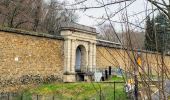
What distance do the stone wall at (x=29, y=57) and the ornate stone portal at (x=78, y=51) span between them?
410 mm

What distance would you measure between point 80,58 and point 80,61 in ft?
0.73

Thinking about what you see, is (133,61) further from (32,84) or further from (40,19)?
(40,19)

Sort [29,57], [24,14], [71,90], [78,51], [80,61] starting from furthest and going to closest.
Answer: [24,14] → [78,51] → [80,61] → [29,57] → [71,90]

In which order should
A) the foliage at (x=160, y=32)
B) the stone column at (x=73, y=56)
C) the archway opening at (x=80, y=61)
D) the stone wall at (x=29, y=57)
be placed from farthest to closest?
the archway opening at (x=80, y=61), the stone column at (x=73, y=56), the stone wall at (x=29, y=57), the foliage at (x=160, y=32)

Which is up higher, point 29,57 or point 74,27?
point 74,27

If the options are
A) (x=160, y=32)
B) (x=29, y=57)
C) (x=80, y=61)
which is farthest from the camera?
(x=80, y=61)

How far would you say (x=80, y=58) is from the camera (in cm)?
2705

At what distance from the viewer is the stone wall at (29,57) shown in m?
20.5

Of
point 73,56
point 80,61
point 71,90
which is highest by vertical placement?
point 73,56

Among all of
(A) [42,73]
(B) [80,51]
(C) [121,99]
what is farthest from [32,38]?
(C) [121,99]

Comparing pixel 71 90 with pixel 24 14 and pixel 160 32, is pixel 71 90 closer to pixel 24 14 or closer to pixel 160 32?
pixel 24 14

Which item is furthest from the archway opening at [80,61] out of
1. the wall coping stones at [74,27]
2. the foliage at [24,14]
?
the foliage at [24,14]

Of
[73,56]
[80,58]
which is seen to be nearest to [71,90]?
[73,56]

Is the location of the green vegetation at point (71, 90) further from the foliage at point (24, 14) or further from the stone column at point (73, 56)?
the foliage at point (24, 14)
